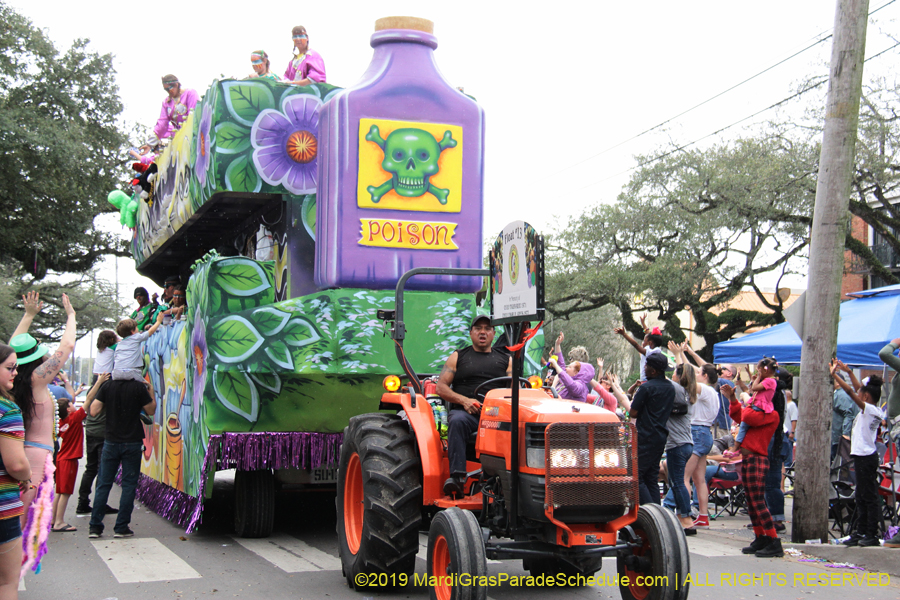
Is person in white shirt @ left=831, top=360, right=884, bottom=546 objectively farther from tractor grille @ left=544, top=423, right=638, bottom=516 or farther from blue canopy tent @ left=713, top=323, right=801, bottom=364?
blue canopy tent @ left=713, top=323, right=801, bottom=364

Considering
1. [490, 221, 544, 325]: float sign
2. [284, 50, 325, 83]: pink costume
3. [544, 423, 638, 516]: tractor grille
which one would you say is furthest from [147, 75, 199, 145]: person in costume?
[544, 423, 638, 516]: tractor grille

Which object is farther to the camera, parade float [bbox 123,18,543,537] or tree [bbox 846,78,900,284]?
tree [bbox 846,78,900,284]

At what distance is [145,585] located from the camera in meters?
Result: 6.75

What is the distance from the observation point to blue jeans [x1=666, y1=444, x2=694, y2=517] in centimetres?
952

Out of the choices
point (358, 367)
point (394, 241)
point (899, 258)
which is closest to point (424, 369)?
point (358, 367)

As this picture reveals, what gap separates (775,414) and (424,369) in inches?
133

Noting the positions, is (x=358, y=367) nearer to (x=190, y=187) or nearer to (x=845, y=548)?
(x=190, y=187)

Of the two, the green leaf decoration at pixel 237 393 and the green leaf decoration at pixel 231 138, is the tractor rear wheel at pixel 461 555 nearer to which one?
the green leaf decoration at pixel 237 393

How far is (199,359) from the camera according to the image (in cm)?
866

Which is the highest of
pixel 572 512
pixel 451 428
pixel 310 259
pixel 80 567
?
pixel 310 259

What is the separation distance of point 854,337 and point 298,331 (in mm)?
7249

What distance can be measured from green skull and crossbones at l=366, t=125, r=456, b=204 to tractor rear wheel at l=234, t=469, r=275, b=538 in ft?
9.80

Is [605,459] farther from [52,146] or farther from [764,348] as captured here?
[52,146]

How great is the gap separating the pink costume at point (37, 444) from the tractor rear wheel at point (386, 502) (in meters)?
2.14
